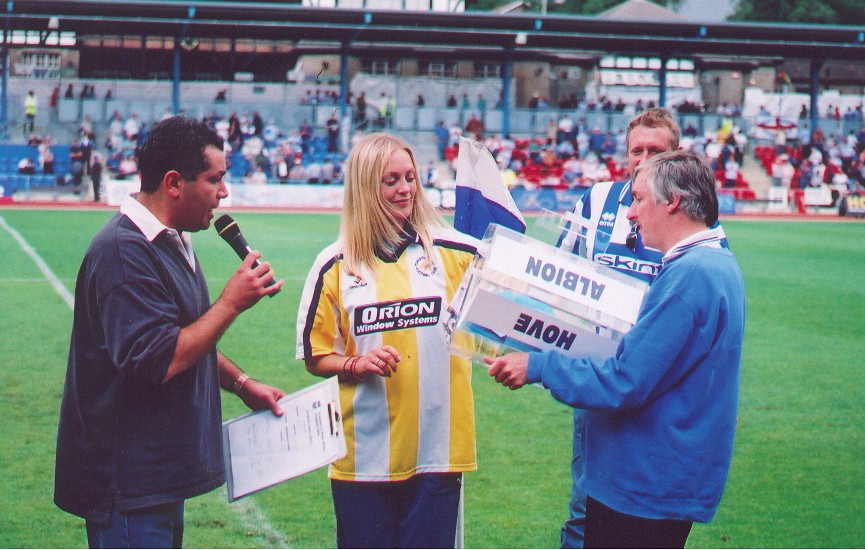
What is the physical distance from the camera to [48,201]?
33062mm

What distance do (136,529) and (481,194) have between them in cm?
182

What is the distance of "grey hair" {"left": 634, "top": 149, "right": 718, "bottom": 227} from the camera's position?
3338mm

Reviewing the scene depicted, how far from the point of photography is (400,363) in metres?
3.77

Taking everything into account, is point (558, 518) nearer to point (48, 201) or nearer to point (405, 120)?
point (48, 201)

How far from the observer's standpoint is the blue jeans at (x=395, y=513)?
3756 mm

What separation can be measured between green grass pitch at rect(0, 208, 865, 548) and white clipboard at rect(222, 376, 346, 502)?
2.02 meters

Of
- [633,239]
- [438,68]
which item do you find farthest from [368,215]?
[438,68]

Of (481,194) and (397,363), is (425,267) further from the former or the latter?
(481,194)

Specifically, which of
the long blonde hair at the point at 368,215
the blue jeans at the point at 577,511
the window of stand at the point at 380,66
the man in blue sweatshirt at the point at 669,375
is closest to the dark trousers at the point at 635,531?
the man in blue sweatshirt at the point at 669,375

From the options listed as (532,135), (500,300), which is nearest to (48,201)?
(532,135)

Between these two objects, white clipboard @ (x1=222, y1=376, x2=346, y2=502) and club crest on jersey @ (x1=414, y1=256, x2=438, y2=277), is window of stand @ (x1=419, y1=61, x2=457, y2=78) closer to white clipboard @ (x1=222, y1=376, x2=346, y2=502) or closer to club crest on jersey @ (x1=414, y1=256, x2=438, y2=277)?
club crest on jersey @ (x1=414, y1=256, x2=438, y2=277)

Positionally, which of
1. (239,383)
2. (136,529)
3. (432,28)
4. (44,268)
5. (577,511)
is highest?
(432,28)

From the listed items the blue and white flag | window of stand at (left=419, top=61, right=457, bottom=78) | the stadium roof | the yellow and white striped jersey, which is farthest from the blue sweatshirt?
window of stand at (left=419, top=61, right=457, bottom=78)

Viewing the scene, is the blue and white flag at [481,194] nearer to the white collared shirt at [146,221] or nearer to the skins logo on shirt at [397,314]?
the skins logo on shirt at [397,314]
